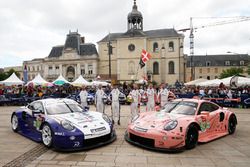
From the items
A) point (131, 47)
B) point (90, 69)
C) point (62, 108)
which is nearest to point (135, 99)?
point (62, 108)

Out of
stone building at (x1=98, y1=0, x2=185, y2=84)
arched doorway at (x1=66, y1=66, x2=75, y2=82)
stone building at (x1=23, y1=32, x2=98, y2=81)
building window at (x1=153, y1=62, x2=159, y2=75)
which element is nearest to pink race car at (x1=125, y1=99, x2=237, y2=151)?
stone building at (x1=98, y1=0, x2=185, y2=84)

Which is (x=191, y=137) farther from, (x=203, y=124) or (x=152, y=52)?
(x=152, y=52)

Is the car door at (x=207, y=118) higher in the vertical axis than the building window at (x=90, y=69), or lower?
lower

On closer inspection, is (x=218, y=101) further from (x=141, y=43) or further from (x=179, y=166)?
(x=141, y=43)

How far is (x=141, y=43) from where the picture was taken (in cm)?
5844

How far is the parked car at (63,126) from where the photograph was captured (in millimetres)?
5887

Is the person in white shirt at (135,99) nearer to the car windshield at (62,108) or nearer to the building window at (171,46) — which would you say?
the car windshield at (62,108)

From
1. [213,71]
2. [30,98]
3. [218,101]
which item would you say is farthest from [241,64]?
[30,98]

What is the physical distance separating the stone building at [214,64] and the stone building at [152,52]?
15.4m

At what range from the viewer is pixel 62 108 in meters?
7.34

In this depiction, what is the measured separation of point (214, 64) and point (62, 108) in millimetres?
74114

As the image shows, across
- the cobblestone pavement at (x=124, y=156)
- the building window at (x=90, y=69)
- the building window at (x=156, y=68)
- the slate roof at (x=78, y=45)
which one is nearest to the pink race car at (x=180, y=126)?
the cobblestone pavement at (x=124, y=156)

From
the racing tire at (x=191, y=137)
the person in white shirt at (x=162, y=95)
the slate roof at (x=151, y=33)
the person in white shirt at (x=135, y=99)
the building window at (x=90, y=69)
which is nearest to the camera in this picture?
the racing tire at (x=191, y=137)

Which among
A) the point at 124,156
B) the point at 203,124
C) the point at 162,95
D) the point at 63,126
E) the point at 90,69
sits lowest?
the point at 124,156
